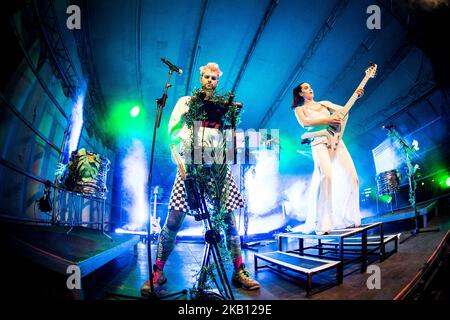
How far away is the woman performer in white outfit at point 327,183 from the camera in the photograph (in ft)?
8.95

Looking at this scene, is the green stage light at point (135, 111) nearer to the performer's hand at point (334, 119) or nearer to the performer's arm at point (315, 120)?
the performer's arm at point (315, 120)

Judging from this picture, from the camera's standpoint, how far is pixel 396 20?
5.35m

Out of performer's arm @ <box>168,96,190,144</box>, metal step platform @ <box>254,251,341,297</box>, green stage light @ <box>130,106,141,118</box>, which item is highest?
green stage light @ <box>130,106,141,118</box>

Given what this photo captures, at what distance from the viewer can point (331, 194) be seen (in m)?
2.75

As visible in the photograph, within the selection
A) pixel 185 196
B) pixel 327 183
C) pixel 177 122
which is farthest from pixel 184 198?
pixel 327 183

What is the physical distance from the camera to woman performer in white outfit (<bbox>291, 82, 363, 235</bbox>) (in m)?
2.73

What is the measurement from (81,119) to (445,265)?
7.70 meters

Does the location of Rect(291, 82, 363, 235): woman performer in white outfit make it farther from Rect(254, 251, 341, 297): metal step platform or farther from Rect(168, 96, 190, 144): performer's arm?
Rect(168, 96, 190, 144): performer's arm

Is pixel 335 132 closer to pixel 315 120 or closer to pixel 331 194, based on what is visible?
pixel 315 120

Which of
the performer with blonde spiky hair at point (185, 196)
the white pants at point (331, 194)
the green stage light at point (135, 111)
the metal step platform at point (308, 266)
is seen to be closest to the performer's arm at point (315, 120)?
the white pants at point (331, 194)

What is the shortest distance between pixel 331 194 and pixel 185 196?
74.8 inches

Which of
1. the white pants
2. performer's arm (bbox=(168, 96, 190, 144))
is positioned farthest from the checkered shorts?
the white pants
